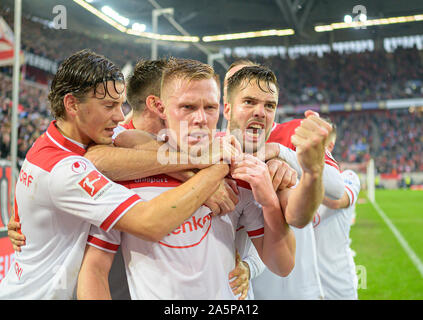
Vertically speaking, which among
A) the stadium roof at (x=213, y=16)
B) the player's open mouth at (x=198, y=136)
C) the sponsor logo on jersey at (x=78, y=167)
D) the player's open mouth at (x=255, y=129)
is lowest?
the sponsor logo on jersey at (x=78, y=167)

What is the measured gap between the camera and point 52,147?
4.67 ft

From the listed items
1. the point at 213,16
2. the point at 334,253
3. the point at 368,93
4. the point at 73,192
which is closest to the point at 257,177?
the point at 73,192

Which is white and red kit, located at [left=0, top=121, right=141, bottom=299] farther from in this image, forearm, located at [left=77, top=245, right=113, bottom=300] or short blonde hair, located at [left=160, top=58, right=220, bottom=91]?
short blonde hair, located at [left=160, top=58, right=220, bottom=91]

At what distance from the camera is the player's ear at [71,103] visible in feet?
4.67

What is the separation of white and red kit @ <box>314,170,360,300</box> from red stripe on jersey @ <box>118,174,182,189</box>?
1.55 m

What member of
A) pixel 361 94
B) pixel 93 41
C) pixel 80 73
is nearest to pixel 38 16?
pixel 93 41

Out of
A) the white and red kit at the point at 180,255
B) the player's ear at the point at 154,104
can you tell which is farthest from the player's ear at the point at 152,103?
the white and red kit at the point at 180,255

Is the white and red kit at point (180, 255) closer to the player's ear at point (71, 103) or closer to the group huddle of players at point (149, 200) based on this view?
the group huddle of players at point (149, 200)

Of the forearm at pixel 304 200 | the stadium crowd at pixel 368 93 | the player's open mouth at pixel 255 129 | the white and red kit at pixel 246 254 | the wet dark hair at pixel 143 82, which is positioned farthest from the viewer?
the stadium crowd at pixel 368 93

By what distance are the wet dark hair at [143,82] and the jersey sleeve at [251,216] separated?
0.73 m

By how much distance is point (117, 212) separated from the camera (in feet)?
4.07

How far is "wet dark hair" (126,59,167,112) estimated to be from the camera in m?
1.92

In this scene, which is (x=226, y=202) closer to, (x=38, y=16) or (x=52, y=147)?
(x=52, y=147)
